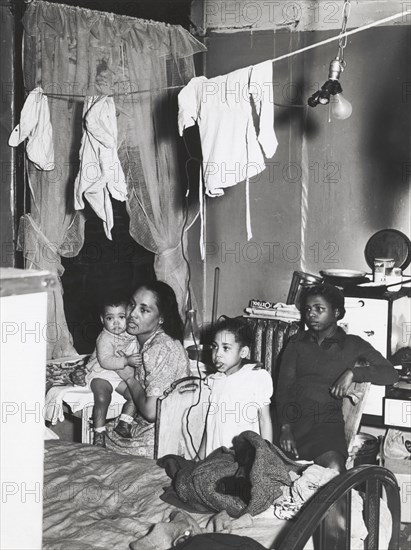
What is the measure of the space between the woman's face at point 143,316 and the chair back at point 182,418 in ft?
2.37

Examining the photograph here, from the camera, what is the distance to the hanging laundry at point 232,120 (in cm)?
436

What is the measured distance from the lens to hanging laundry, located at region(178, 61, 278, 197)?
4.36 metres

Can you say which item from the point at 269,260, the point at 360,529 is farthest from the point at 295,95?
the point at 360,529

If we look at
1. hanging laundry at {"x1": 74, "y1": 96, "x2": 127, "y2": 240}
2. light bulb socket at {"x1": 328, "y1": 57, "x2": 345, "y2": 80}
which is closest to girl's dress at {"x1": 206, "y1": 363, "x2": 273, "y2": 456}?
hanging laundry at {"x1": 74, "y1": 96, "x2": 127, "y2": 240}

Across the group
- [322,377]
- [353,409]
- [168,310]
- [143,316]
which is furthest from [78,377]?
[353,409]

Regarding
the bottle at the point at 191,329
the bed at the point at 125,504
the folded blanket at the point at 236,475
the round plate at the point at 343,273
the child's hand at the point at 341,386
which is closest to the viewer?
the bed at the point at 125,504

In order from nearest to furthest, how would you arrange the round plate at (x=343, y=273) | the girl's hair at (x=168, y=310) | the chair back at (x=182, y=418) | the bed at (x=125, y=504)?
the bed at (x=125, y=504) < the chair back at (x=182, y=418) < the girl's hair at (x=168, y=310) < the round plate at (x=343, y=273)

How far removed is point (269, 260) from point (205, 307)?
730 mm

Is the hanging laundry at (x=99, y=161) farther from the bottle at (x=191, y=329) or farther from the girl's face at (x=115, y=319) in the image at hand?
the bottle at (x=191, y=329)

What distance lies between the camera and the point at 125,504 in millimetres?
3475

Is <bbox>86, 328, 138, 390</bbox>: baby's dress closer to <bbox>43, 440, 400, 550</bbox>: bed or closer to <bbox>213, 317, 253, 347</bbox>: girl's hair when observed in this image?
<bbox>213, 317, 253, 347</bbox>: girl's hair

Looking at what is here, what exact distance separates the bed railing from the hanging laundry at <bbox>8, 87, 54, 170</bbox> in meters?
3.13

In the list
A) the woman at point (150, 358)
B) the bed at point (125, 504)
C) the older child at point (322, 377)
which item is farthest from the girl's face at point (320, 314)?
the bed at point (125, 504)

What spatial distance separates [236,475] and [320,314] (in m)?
1.82
